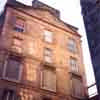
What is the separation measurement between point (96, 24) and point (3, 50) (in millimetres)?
11157

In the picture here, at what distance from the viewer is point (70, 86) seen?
2108 centimetres

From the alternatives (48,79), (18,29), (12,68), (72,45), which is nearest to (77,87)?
(48,79)

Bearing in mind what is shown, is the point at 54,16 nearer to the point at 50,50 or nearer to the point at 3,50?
the point at 50,50

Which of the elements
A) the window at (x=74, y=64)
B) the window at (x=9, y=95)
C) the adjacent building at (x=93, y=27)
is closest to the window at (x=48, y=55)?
the window at (x=74, y=64)

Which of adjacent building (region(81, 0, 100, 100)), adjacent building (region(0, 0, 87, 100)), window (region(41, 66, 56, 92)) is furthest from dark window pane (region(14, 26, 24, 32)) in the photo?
adjacent building (region(81, 0, 100, 100))

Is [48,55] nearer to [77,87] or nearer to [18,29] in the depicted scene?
[18,29]

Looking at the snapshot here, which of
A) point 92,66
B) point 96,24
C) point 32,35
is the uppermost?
point 96,24

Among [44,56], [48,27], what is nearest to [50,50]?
[44,56]

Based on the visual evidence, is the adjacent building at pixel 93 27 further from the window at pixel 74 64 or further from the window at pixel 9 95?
the window at pixel 9 95

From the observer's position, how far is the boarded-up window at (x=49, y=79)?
763 inches

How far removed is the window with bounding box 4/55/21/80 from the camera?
17688 millimetres

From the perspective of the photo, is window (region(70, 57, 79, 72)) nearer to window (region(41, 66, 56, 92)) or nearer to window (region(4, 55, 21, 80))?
window (region(41, 66, 56, 92))

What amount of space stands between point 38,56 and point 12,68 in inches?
143

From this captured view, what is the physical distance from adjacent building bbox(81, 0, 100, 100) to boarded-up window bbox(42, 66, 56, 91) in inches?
176
